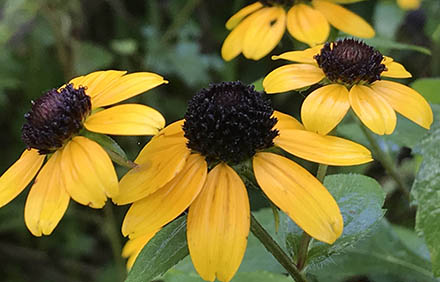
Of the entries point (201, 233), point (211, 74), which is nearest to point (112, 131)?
point (201, 233)

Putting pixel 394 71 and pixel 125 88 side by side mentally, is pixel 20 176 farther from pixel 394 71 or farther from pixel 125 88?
pixel 394 71

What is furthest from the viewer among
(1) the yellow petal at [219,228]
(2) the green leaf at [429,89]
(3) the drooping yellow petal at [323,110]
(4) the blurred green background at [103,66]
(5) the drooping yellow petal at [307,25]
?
(4) the blurred green background at [103,66]

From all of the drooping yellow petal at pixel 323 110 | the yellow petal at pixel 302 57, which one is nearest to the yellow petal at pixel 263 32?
the yellow petal at pixel 302 57

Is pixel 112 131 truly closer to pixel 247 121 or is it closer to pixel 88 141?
pixel 88 141

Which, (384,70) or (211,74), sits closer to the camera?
(384,70)

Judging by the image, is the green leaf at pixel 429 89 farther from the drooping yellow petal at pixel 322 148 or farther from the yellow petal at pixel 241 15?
the drooping yellow petal at pixel 322 148

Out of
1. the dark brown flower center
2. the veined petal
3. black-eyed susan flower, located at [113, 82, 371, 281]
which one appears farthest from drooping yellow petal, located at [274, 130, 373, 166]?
the dark brown flower center
